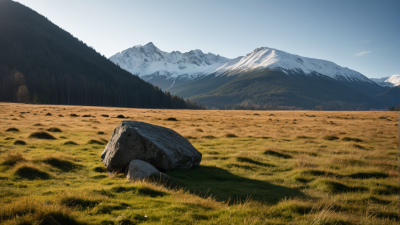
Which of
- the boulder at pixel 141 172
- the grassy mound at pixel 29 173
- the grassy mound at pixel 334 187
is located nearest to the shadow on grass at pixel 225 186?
the boulder at pixel 141 172

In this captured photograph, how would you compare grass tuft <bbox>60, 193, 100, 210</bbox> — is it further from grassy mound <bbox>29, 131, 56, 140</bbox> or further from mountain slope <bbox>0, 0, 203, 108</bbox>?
mountain slope <bbox>0, 0, 203, 108</bbox>

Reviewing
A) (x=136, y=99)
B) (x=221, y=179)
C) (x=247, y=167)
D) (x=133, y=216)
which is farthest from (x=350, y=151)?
(x=136, y=99)

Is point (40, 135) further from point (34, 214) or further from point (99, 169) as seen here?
point (34, 214)

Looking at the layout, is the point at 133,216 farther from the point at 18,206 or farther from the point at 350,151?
the point at 350,151

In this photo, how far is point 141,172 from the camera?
1071 centimetres

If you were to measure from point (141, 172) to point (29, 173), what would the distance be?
18.0 ft

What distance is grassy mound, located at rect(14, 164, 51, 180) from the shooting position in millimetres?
10493

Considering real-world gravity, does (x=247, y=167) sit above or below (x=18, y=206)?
below

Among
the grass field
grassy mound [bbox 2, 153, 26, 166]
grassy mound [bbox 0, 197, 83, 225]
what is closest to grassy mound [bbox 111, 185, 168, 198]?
the grass field

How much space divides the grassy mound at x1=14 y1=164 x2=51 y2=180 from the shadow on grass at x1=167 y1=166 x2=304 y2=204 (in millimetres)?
6254

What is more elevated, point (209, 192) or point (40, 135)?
point (40, 135)

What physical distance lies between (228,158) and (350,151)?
38.8ft

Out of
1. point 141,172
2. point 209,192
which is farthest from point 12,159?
point 209,192

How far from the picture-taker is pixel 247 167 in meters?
15.0
